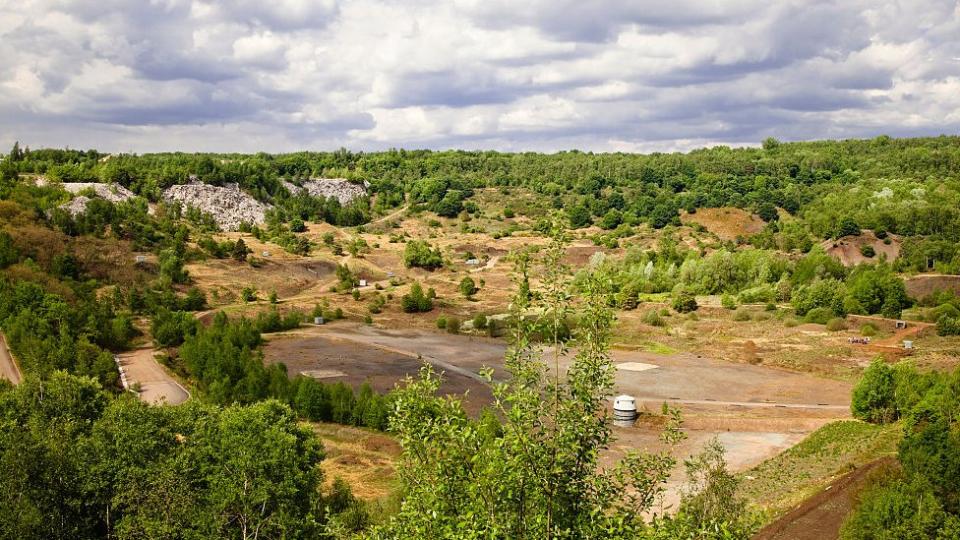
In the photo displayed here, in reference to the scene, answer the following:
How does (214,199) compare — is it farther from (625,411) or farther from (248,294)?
(625,411)

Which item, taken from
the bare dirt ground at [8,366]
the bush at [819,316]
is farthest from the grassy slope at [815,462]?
the bare dirt ground at [8,366]

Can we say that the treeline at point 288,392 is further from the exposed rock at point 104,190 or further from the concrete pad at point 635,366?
A: the exposed rock at point 104,190

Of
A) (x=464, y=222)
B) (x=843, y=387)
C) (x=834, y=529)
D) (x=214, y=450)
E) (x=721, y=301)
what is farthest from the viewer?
(x=464, y=222)

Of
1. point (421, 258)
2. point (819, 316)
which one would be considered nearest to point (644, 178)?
point (421, 258)

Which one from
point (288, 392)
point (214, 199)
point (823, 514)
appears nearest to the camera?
point (823, 514)

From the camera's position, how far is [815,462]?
38781 mm

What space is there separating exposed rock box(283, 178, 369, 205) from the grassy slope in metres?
A: 123

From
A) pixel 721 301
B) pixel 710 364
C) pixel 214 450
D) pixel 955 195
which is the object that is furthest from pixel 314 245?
pixel 955 195

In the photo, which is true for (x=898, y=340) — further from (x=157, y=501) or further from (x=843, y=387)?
(x=157, y=501)

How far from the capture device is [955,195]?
111938 mm

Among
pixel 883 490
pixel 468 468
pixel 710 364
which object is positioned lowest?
pixel 710 364

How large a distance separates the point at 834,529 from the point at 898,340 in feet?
156

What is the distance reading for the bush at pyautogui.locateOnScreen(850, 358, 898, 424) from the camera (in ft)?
146

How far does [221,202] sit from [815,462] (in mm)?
113481
